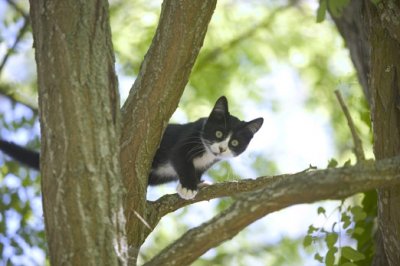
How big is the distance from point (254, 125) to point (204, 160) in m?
0.59

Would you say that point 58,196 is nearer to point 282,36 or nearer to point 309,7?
point 282,36

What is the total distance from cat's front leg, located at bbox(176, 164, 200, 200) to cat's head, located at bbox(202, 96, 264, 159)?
0.33 metres

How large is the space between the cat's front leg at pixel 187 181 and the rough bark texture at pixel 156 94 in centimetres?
92

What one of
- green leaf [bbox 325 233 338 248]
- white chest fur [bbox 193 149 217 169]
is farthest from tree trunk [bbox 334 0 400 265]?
white chest fur [bbox 193 149 217 169]

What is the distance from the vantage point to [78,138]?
2982 mm

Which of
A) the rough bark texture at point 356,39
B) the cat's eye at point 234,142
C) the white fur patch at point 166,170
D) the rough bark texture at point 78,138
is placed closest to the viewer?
the rough bark texture at point 78,138

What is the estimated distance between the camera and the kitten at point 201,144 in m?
5.59

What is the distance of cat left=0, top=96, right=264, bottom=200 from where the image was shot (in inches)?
219

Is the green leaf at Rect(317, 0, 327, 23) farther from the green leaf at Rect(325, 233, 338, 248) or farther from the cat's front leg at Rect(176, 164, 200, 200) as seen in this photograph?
the cat's front leg at Rect(176, 164, 200, 200)

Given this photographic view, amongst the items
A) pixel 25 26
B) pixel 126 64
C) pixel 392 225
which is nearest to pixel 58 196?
pixel 392 225

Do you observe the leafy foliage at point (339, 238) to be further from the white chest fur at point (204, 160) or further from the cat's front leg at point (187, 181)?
the white chest fur at point (204, 160)

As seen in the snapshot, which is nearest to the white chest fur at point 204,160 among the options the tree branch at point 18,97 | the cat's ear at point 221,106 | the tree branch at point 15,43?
the cat's ear at point 221,106

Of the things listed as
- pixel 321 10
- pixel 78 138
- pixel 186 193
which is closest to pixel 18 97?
pixel 186 193

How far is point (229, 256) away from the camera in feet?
27.3
